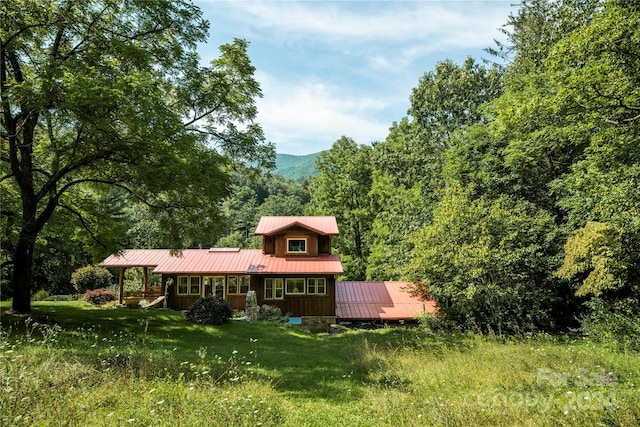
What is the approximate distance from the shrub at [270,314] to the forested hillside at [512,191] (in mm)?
5367

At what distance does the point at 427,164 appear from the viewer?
87.7 ft

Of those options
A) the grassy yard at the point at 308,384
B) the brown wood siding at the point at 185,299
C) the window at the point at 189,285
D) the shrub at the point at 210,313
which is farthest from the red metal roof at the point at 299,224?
the grassy yard at the point at 308,384

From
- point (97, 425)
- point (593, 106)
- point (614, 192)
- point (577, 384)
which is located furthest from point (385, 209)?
point (97, 425)

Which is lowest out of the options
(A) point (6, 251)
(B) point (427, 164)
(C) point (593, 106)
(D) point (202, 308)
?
(D) point (202, 308)

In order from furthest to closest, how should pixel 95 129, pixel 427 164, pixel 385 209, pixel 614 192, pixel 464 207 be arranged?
1. pixel 385 209
2. pixel 427 164
3. pixel 464 207
4. pixel 614 192
5. pixel 95 129

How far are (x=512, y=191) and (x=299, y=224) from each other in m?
12.0

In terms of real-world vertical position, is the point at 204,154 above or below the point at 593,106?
below

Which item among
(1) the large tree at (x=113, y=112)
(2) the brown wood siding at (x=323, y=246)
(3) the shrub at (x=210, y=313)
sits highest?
(1) the large tree at (x=113, y=112)

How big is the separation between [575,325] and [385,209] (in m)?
15.0

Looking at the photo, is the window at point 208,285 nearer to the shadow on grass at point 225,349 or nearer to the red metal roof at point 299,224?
the red metal roof at point 299,224

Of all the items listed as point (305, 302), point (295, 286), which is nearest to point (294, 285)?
point (295, 286)

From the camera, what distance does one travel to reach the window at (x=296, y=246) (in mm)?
23219

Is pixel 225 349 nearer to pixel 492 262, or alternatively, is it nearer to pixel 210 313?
pixel 210 313

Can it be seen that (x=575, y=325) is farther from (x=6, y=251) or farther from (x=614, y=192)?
(x=6, y=251)
